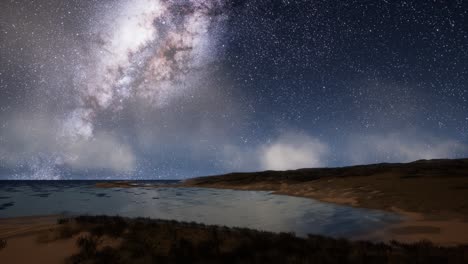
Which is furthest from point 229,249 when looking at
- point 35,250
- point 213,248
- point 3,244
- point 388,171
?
point 388,171

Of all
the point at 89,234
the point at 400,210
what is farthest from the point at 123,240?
the point at 400,210

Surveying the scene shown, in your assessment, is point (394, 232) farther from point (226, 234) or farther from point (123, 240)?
point (123, 240)

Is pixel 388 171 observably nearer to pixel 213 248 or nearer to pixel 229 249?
pixel 229 249

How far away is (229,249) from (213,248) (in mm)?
604

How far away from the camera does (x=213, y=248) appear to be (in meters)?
10.3

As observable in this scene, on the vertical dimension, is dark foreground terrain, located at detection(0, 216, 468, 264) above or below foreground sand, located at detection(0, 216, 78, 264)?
above

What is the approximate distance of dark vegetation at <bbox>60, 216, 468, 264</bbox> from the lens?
903 cm

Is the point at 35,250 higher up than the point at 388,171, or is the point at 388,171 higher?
the point at 388,171

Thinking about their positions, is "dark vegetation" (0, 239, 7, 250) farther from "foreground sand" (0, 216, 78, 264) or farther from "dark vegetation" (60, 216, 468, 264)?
"dark vegetation" (60, 216, 468, 264)

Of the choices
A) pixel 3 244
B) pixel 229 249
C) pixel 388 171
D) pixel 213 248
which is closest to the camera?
pixel 229 249

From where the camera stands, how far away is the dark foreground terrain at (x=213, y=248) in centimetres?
906

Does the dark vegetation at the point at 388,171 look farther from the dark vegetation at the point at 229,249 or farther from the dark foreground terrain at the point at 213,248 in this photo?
the dark vegetation at the point at 229,249

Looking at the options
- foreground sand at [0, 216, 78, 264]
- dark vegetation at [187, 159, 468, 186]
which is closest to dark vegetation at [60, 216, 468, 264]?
foreground sand at [0, 216, 78, 264]

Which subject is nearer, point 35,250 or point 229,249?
point 229,249
